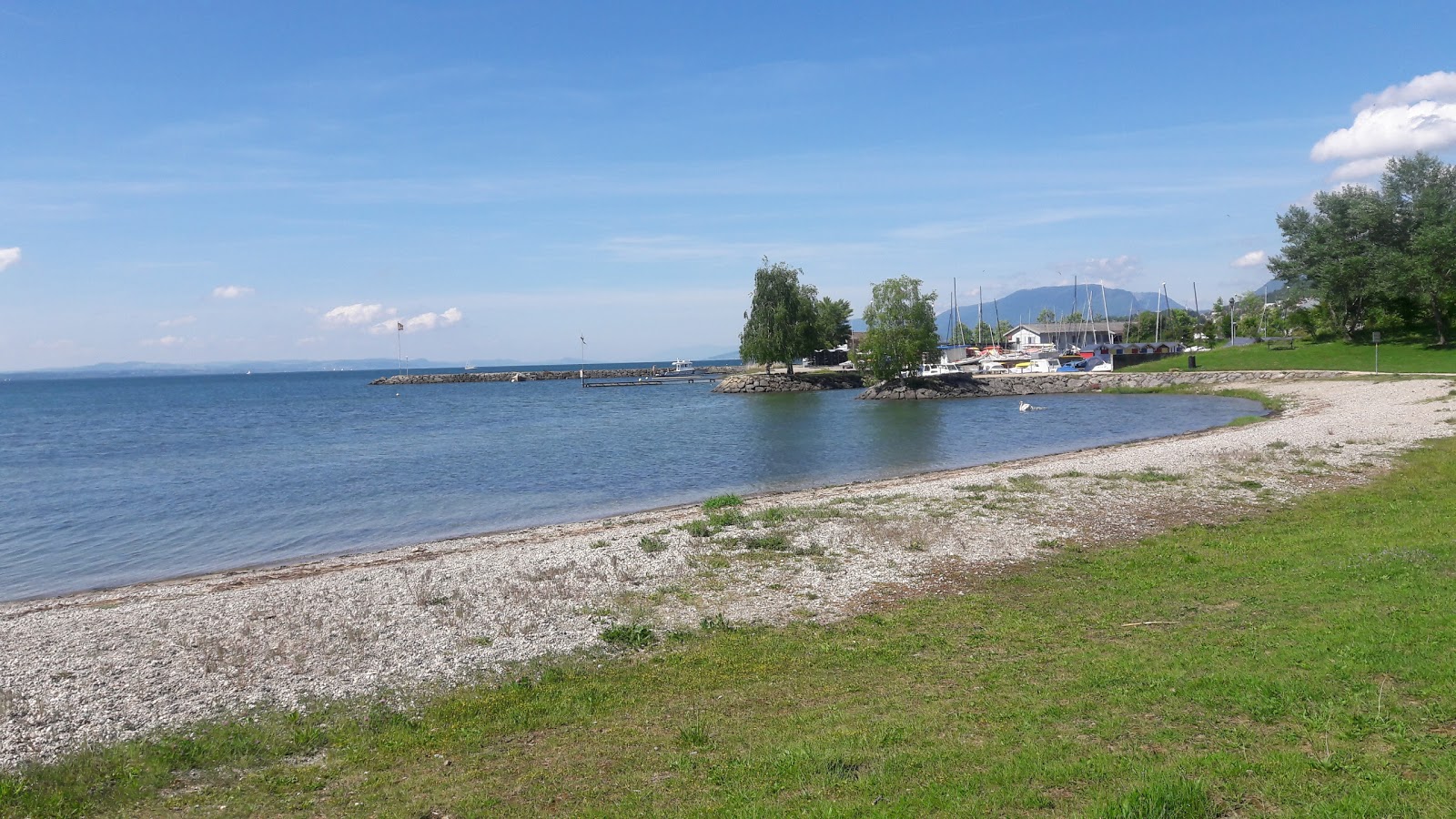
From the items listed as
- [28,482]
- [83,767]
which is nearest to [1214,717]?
[83,767]

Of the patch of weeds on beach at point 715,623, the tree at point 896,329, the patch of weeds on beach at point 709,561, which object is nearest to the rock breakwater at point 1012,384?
the tree at point 896,329

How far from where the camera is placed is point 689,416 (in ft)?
262

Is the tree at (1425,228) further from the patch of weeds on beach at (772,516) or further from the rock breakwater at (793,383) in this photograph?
the patch of weeds on beach at (772,516)

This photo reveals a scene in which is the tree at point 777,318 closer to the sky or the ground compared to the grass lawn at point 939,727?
closer to the sky

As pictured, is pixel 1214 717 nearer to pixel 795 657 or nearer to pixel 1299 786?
pixel 1299 786

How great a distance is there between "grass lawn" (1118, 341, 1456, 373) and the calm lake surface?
1329cm

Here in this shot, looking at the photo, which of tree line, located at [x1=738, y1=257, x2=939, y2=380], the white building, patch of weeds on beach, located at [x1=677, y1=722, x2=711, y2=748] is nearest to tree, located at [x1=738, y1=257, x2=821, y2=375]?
tree line, located at [x1=738, y1=257, x2=939, y2=380]

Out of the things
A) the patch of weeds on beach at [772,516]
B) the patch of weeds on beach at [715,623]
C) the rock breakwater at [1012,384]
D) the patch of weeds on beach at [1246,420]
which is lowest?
the patch of weeds on beach at [1246,420]

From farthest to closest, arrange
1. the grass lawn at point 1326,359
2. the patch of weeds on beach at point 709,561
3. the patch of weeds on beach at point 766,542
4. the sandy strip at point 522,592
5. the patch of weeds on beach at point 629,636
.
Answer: the grass lawn at point 1326,359 < the patch of weeds on beach at point 766,542 < the patch of weeds on beach at point 709,561 < the patch of weeds on beach at point 629,636 < the sandy strip at point 522,592

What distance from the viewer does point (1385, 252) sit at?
7919cm

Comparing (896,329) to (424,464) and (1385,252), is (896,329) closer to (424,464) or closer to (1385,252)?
(1385,252)

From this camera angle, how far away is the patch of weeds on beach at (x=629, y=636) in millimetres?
13820

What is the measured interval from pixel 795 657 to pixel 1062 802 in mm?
5783

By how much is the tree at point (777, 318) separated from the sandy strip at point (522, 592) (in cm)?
8513
